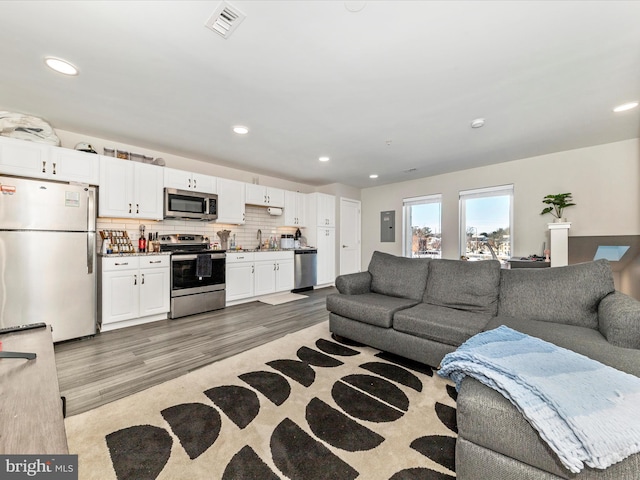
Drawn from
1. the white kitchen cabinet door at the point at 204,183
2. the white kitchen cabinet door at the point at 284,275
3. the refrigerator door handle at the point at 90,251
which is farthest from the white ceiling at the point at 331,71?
the white kitchen cabinet door at the point at 284,275

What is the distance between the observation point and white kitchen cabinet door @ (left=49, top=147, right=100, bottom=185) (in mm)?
2904

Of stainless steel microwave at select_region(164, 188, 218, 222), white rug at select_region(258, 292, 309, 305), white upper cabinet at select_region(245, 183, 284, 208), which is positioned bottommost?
white rug at select_region(258, 292, 309, 305)

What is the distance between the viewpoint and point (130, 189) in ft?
11.4

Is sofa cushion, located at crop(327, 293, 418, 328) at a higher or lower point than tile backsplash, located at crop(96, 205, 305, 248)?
lower

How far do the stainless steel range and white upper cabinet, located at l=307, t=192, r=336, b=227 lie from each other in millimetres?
2283

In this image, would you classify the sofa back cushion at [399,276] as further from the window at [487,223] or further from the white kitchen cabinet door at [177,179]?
the white kitchen cabinet door at [177,179]

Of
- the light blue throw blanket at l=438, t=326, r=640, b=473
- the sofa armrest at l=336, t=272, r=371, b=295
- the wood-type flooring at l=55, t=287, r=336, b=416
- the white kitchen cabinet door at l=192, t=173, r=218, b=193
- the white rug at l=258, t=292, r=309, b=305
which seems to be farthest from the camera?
the white rug at l=258, t=292, r=309, b=305

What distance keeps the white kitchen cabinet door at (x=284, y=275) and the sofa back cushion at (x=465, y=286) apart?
9.82ft

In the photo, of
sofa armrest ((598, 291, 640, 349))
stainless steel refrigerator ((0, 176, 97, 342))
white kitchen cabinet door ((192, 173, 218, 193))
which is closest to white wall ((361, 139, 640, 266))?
sofa armrest ((598, 291, 640, 349))

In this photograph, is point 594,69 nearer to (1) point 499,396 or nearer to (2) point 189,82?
(1) point 499,396

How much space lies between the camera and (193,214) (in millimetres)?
4023

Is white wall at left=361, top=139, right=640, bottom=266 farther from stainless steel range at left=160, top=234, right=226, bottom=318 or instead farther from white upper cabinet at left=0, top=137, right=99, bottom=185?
white upper cabinet at left=0, top=137, right=99, bottom=185

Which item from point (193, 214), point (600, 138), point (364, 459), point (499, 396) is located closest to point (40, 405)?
point (364, 459)

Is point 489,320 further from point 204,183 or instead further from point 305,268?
point 204,183
